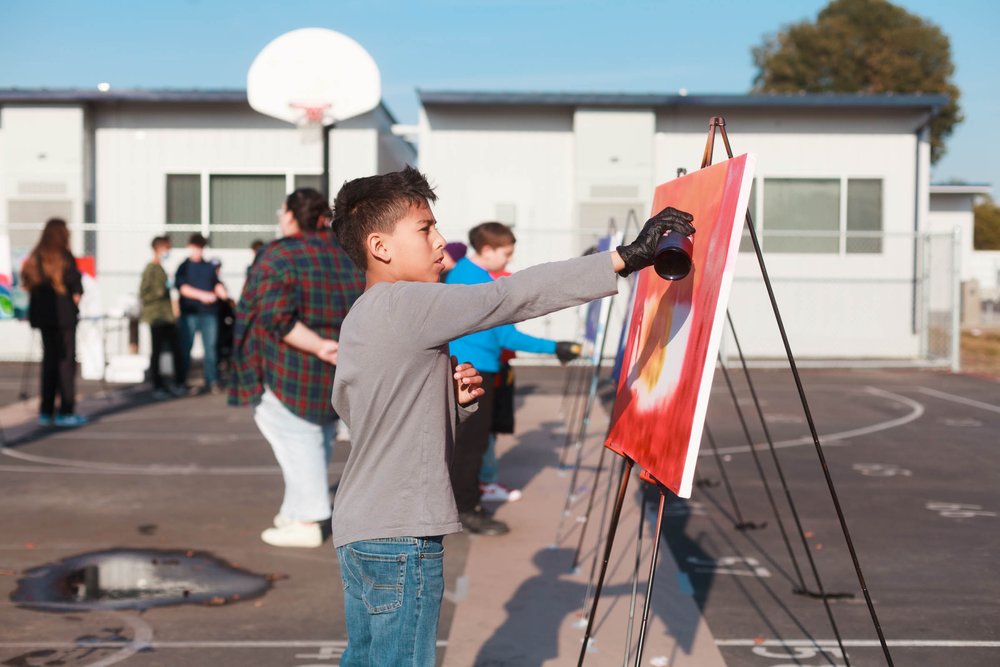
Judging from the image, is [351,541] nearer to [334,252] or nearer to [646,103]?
[334,252]

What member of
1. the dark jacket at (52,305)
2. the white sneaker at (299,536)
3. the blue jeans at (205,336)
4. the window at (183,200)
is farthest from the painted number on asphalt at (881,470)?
the window at (183,200)

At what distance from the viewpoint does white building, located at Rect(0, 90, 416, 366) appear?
21.1 m

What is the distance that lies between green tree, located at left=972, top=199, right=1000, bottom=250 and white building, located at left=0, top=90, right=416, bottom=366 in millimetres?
60635

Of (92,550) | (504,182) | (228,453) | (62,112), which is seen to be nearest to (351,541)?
(92,550)

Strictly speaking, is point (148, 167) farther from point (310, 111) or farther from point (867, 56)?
point (867, 56)

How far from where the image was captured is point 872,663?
16.2 feet

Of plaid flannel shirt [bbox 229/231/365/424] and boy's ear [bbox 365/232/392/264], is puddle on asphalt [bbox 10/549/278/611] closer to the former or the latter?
plaid flannel shirt [bbox 229/231/365/424]

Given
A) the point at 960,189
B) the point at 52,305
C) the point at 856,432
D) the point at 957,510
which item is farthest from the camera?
the point at 960,189

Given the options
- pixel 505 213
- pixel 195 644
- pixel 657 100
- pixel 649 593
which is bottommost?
pixel 195 644

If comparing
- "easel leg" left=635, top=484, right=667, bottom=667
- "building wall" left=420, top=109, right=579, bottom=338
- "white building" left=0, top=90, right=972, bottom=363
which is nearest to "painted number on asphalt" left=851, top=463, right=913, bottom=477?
"easel leg" left=635, top=484, right=667, bottom=667

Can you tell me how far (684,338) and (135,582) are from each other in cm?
395

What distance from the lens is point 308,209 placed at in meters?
6.70

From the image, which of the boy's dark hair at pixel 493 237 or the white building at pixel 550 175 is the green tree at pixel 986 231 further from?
the boy's dark hair at pixel 493 237

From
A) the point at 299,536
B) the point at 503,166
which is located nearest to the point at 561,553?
the point at 299,536
